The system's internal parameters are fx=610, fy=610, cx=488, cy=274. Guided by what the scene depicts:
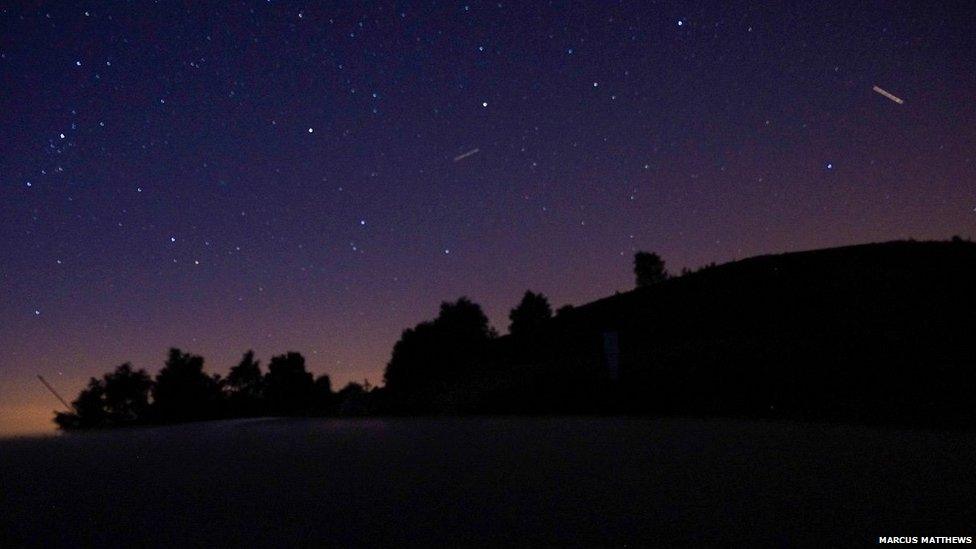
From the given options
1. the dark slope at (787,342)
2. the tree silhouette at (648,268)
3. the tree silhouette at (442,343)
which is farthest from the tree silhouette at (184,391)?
the tree silhouette at (648,268)

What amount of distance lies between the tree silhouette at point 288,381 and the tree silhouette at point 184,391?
11.3 ft

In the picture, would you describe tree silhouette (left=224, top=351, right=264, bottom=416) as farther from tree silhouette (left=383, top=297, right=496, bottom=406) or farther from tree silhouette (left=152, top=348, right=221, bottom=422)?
tree silhouette (left=383, top=297, right=496, bottom=406)

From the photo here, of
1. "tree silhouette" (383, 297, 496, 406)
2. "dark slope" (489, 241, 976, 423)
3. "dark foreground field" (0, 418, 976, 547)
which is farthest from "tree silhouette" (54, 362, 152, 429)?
"dark foreground field" (0, 418, 976, 547)

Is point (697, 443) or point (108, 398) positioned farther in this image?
point (108, 398)

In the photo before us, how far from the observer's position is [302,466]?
20.3 ft

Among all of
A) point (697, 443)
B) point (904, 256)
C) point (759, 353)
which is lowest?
point (697, 443)

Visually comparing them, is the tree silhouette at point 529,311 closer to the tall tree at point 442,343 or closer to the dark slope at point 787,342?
the tall tree at point 442,343

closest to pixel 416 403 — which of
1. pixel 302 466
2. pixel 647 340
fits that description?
pixel 647 340

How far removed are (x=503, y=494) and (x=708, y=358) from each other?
16366 mm

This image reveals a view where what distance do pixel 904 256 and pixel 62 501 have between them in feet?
113

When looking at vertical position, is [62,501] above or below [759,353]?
below

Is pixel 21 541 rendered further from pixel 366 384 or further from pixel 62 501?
pixel 366 384

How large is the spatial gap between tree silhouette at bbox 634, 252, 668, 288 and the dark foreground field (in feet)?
136

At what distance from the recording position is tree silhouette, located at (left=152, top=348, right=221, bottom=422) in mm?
38344
